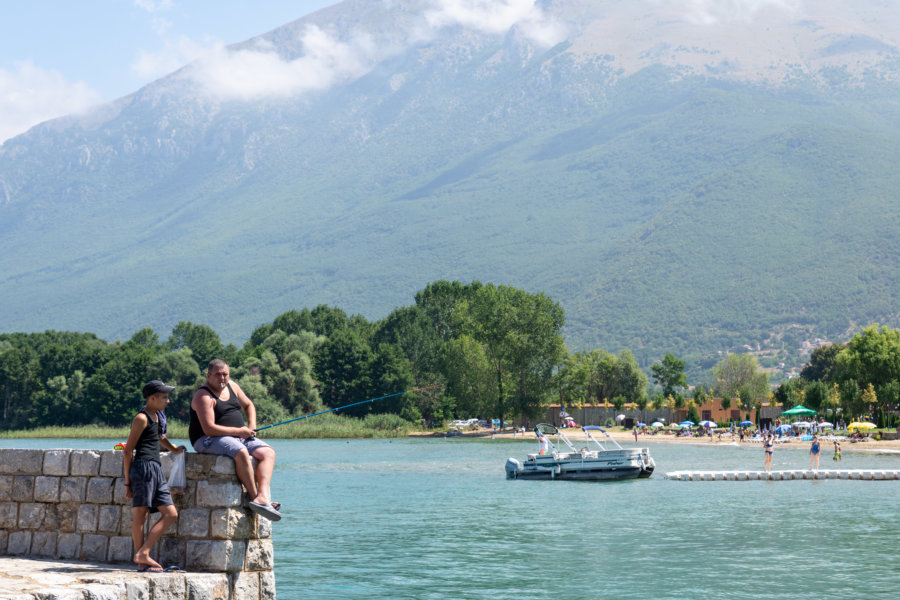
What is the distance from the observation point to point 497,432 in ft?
356

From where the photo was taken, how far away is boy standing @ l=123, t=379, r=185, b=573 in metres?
12.6

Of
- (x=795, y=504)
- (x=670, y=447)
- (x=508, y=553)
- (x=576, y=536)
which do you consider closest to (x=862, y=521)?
(x=795, y=504)

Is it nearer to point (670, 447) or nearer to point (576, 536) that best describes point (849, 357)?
point (670, 447)

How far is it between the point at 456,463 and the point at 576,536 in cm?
3374

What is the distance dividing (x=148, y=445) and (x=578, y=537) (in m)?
21.3

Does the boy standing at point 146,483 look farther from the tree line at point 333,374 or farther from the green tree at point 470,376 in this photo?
the green tree at point 470,376

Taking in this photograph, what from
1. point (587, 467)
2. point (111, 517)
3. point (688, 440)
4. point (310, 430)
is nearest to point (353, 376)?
point (310, 430)

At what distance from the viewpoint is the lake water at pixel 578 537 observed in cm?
2347

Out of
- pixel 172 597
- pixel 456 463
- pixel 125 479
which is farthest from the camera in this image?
pixel 456 463

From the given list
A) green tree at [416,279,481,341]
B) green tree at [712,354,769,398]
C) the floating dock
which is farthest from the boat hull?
green tree at [712,354,769,398]

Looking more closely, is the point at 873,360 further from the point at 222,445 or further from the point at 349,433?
the point at 222,445

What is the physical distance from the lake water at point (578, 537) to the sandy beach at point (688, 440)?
18459mm

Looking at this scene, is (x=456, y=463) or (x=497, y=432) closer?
(x=456, y=463)

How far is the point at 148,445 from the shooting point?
12977 mm
